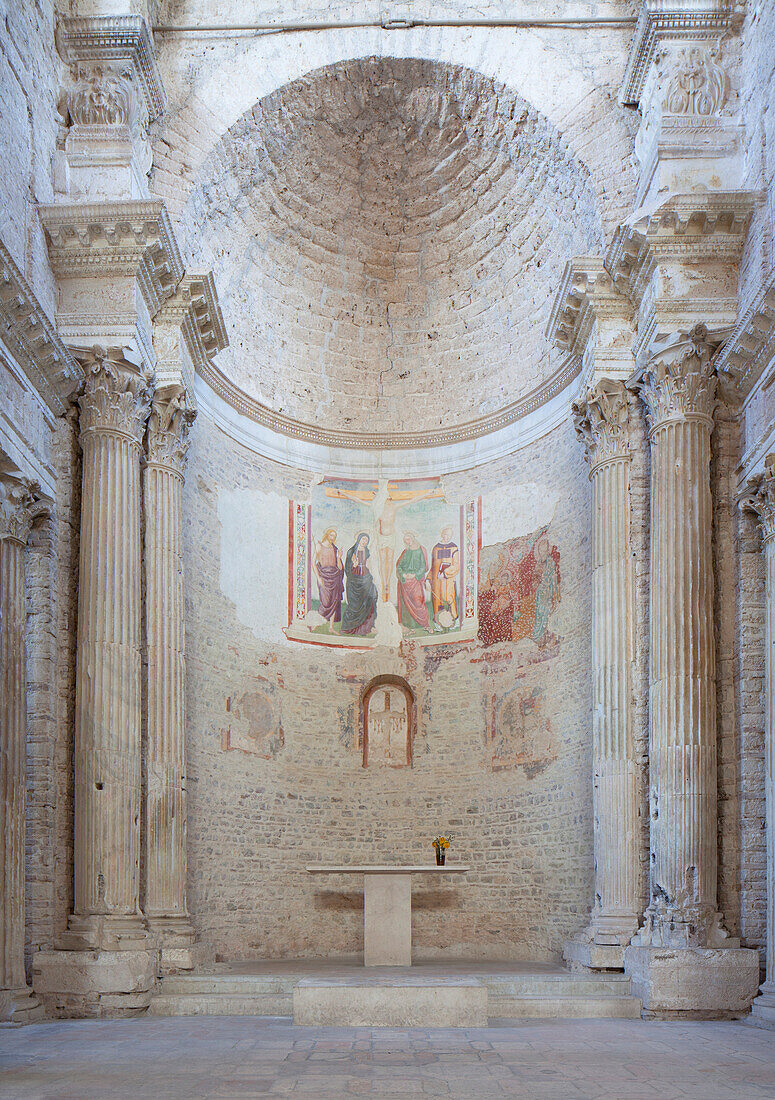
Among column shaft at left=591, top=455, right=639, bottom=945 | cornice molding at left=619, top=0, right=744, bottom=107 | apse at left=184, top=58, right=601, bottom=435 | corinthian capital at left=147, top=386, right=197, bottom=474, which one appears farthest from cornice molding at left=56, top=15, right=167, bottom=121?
column shaft at left=591, top=455, right=639, bottom=945

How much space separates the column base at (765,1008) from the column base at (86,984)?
5.66m

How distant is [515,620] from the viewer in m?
16.5

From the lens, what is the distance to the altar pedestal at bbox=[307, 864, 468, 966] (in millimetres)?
12977

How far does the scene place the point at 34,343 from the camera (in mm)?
11641

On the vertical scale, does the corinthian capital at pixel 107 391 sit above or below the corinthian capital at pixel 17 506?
above

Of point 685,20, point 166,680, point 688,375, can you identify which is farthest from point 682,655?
point 685,20

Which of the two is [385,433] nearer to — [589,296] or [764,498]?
[589,296]

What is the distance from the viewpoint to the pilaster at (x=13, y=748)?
1111 cm

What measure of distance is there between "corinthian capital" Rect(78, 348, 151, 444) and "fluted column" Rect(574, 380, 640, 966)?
509 centimetres

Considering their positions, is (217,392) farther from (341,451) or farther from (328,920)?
(328,920)

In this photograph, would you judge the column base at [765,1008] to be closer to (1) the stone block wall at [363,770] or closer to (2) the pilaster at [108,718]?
(1) the stone block wall at [363,770]

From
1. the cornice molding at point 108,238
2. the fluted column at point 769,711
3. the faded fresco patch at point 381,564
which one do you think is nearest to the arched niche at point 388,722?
the faded fresco patch at point 381,564

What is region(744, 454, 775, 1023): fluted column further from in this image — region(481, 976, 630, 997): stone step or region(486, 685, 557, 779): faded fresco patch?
region(486, 685, 557, 779): faded fresco patch

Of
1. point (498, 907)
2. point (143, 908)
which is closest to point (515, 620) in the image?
point (498, 907)
